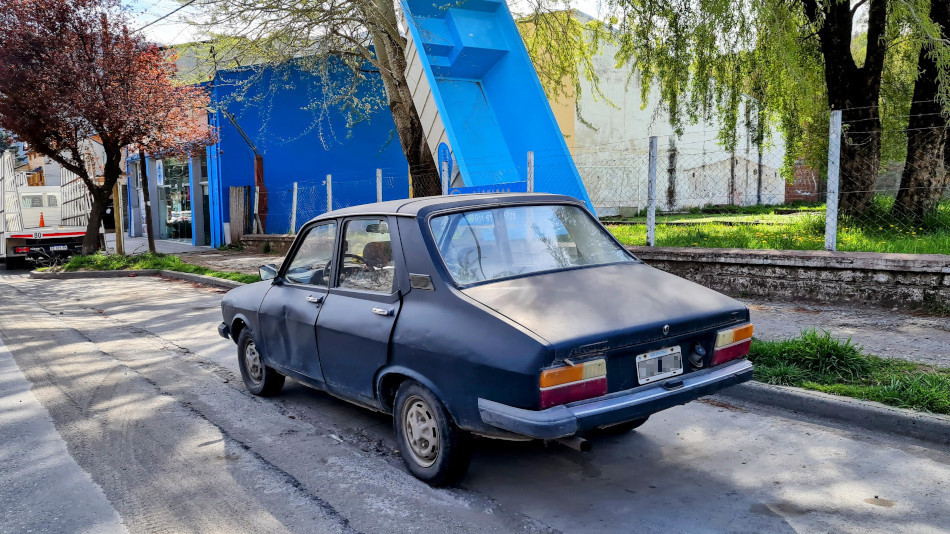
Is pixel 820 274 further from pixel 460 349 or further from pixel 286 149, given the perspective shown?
pixel 286 149

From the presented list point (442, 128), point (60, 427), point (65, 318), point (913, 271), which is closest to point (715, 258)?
point (913, 271)

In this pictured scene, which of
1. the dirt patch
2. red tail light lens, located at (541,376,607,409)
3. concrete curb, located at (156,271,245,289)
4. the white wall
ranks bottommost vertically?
concrete curb, located at (156,271,245,289)

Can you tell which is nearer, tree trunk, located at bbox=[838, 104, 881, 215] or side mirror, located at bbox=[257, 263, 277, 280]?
side mirror, located at bbox=[257, 263, 277, 280]

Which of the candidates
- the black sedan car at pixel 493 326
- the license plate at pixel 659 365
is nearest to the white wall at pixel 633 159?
the black sedan car at pixel 493 326

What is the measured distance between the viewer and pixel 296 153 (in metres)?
21.5

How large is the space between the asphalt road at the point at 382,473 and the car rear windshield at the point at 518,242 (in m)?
1.17

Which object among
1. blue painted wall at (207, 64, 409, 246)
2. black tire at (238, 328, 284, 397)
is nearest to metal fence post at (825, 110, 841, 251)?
black tire at (238, 328, 284, 397)

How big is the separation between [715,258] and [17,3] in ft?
50.1

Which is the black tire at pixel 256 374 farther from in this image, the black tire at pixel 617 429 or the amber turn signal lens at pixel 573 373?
the amber turn signal lens at pixel 573 373

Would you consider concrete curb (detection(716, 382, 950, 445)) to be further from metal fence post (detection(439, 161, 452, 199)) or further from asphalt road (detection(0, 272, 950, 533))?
metal fence post (detection(439, 161, 452, 199))

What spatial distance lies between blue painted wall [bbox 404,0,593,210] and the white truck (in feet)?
39.8

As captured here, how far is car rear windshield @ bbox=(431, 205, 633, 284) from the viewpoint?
4.16m

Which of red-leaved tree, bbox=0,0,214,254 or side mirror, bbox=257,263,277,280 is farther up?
red-leaved tree, bbox=0,0,214,254

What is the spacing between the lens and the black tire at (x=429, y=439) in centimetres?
378
